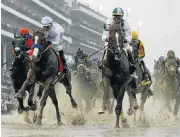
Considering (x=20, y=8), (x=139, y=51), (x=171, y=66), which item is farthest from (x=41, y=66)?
(x=20, y=8)

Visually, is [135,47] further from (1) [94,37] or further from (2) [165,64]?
(1) [94,37]

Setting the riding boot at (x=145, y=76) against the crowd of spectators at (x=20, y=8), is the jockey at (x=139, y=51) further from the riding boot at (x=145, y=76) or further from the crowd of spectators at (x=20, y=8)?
the crowd of spectators at (x=20, y=8)

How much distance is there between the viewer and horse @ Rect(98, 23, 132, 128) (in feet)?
40.4

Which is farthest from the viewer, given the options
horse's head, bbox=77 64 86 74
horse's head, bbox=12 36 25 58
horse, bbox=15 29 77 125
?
horse's head, bbox=77 64 86 74

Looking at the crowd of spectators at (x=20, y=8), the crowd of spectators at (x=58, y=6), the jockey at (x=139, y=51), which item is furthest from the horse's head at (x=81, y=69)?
the crowd of spectators at (x=58, y=6)

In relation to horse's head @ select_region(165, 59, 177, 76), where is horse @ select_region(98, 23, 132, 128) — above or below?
below

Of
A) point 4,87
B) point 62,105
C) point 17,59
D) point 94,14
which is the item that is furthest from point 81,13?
point 17,59

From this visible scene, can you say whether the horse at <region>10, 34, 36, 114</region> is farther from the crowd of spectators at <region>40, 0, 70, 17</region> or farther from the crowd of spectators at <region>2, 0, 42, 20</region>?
the crowd of spectators at <region>40, 0, 70, 17</region>

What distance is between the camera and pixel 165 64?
19016 mm

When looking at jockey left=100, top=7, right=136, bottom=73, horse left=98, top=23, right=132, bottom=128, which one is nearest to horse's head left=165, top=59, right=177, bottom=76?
jockey left=100, top=7, right=136, bottom=73

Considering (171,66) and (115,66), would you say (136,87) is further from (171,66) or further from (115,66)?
(171,66)

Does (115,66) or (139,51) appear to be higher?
(139,51)

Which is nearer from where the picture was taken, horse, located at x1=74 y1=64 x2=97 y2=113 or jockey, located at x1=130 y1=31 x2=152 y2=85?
jockey, located at x1=130 y1=31 x2=152 y2=85

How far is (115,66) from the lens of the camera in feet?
41.4
